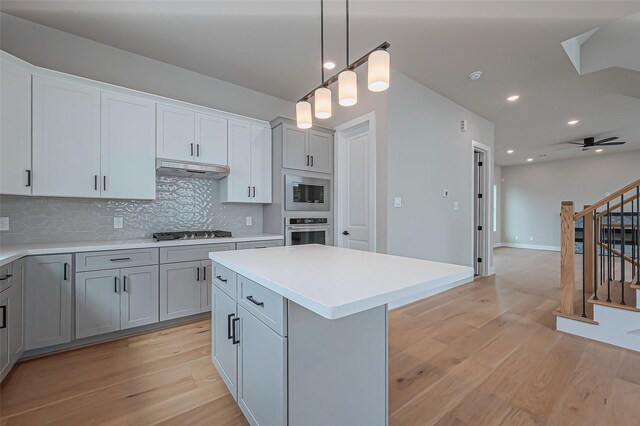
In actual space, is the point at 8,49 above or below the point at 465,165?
above

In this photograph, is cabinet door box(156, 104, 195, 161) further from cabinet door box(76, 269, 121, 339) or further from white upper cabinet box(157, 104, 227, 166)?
cabinet door box(76, 269, 121, 339)

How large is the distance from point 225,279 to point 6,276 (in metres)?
1.45

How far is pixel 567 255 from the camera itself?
260cm

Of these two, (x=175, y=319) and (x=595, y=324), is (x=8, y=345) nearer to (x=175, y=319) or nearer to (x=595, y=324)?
(x=175, y=319)

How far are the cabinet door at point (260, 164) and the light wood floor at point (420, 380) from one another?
5.35 feet

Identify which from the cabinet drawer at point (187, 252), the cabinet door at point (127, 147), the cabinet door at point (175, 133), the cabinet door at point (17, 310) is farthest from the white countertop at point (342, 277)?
the cabinet door at point (175, 133)

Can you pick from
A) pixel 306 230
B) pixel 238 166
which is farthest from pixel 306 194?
pixel 238 166

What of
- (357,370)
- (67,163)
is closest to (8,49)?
(67,163)

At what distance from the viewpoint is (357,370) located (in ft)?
4.12

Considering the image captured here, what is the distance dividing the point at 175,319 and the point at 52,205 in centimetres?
157

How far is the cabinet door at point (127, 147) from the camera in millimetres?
2617

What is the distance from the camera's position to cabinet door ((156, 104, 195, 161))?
2893 millimetres

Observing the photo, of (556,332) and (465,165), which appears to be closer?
(556,332)

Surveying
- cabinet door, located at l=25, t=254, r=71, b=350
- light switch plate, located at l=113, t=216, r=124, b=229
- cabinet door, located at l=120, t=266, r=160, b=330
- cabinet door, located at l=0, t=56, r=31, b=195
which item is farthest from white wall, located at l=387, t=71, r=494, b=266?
cabinet door, located at l=0, t=56, r=31, b=195
